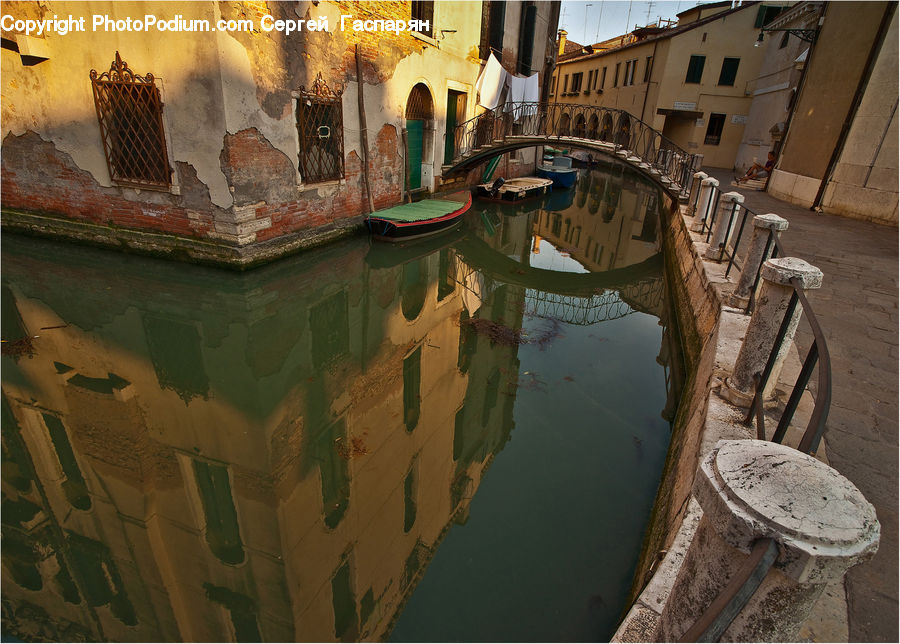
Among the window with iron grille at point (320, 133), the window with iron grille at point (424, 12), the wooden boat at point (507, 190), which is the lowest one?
the wooden boat at point (507, 190)

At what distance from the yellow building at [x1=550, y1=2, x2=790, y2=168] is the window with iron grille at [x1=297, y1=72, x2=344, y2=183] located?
1948 cm

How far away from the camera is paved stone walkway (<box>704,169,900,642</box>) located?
2.05m

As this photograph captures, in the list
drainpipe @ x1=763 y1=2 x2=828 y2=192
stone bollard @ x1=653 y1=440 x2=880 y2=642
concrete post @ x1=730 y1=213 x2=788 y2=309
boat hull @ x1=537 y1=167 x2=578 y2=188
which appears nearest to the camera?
stone bollard @ x1=653 y1=440 x2=880 y2=642

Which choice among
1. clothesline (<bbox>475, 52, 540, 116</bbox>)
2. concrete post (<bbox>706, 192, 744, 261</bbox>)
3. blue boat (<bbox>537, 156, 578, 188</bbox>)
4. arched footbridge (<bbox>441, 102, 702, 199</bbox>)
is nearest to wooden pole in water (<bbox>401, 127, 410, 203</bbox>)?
arched footbridge (<bbox>441, 102, 702, 199</bbox>)

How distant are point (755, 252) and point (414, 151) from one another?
918 cm

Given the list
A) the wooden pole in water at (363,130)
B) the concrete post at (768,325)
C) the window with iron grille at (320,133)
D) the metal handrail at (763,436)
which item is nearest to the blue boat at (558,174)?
the wooden pole in water at (363,130)

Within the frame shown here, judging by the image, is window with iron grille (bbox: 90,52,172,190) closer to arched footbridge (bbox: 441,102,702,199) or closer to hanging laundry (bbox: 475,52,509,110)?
arched footbridge (bbox: 441,102,702,199)

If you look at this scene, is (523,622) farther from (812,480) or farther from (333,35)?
(333,35)

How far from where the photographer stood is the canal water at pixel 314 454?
2.86 metres

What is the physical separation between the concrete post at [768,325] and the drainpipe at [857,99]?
965 centimetres

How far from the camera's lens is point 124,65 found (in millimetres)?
6625

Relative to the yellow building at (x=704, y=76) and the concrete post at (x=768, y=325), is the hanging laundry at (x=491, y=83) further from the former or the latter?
the concrete post at (x=768, y=325)

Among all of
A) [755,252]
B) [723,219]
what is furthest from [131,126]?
[723,219]

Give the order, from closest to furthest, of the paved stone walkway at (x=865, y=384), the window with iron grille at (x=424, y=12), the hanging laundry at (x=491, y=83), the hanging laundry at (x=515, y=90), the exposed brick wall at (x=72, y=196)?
the paved stone walkway at (x=865, y=384) < the exposed brick wall at (x=72, y=196) < the window with iron grille at (x=424, y=12) < the hanging laundry at (x=491, y=83) < the hanging laundry at (x=515, y=90)
